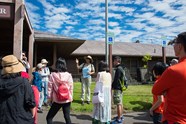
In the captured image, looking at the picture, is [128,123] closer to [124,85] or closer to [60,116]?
[124,85]

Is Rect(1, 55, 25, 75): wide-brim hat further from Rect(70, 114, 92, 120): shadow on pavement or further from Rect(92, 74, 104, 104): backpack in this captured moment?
Rect(70, 114, 92, 120): shadow on pavement

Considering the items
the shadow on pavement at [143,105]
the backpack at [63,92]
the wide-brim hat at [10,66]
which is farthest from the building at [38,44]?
the shadow on pavement at [143,105]

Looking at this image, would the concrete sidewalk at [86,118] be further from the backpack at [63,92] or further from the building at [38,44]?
the building at [38,44]

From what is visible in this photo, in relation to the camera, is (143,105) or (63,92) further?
(143,105)

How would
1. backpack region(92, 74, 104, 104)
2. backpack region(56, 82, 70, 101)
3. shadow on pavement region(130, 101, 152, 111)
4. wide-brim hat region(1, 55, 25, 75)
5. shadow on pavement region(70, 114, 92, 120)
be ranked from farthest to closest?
shadow on pavement region(130, 101, 152, 111) < shadow on pavement region(70, 114, 92, 120) < backpack region(92, 74, 104, 104) < backpack region(56, 82, 70, 101) < wide-brim hat region(1, 55, 25, 75)

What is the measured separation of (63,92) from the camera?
521 centimetres

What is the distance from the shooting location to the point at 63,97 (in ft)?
17.0

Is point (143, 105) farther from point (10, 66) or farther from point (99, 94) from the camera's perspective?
point (10, 66)

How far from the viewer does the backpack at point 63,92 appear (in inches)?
204

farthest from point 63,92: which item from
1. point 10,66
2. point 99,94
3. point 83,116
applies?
point 83,116

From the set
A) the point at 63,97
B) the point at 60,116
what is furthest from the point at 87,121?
the point at 63,97

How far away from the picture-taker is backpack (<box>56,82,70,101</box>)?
5184mm

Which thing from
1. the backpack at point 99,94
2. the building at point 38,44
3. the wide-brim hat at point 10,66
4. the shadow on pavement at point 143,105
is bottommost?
the shadow on pavement at point 143,105

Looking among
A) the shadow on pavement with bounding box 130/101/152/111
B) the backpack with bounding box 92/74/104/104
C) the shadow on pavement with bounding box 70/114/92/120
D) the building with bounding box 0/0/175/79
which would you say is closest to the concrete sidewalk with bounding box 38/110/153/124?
the shadow on pavement with bounding box 70/114/92/120
